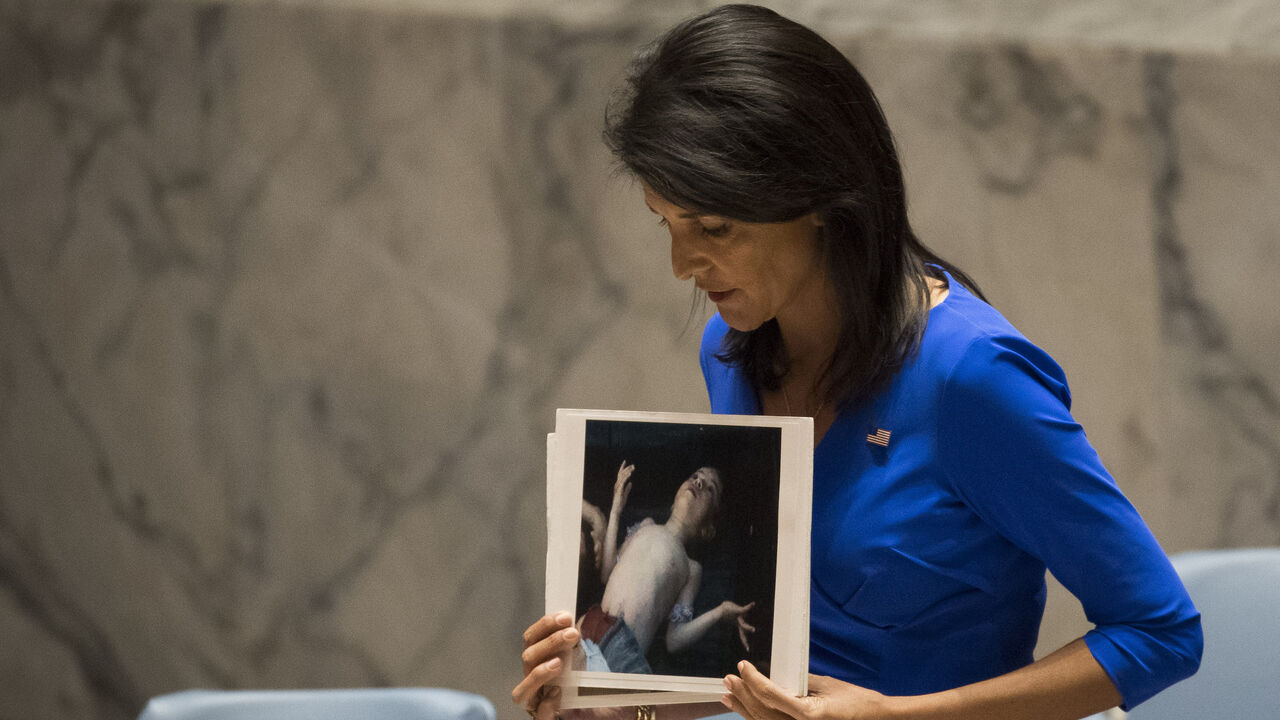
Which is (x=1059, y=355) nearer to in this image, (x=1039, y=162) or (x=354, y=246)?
(x=1039, y=162)

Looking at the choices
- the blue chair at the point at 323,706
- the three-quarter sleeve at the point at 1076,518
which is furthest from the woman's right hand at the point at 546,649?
the blue chair at the point at 323,706

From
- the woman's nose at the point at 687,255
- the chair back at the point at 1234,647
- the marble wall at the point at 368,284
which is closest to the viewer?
the woman's nose at the point at 687,255

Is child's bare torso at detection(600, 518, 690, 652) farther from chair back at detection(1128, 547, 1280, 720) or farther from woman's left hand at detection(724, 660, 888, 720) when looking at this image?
chair back at detection(1128, 547, 1280, 720)

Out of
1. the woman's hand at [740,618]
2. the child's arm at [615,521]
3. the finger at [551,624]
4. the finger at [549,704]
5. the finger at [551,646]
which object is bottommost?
the finger at [549,704]

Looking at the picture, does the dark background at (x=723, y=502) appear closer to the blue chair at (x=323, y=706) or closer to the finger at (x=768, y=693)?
the finger at (x=768, y=693)

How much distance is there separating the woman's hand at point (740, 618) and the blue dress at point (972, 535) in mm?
113

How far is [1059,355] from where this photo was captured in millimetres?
2641

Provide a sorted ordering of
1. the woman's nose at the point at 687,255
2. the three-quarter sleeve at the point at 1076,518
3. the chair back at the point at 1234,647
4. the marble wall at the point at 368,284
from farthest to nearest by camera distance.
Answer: the marble wall at the point at 368,284 < the chair back at the point at 1234,647 < the woman's nose at the point at 687,255 < the three-quarter sleeve at the point at 1076,518

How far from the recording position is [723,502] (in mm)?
1104

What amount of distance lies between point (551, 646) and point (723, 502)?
8.4 inches

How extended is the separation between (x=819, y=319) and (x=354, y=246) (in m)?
1.50

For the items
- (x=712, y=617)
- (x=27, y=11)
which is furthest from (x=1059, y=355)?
(x=27, y=11)

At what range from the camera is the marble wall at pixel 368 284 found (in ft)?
8.00

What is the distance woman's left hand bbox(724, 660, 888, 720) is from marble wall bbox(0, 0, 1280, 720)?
153 cm
